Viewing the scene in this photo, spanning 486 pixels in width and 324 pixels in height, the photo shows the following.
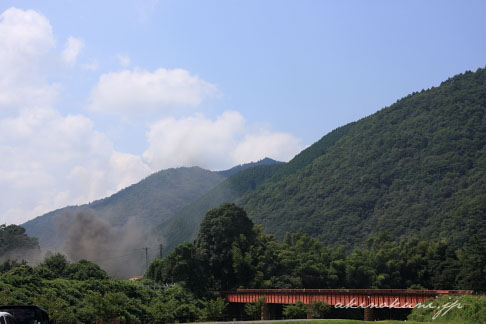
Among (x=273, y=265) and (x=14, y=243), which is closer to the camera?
(x=273, y=265)

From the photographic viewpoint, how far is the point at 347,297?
10175 cm

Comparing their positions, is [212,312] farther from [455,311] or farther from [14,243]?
[14,243]

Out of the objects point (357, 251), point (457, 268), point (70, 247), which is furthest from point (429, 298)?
point (70, 247)

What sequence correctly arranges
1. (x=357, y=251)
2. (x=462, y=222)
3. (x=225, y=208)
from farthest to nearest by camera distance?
1. (x=462, y=222)
2. (x=357, y=251)
3. (x=225, y=208)

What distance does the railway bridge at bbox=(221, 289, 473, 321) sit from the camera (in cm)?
9256

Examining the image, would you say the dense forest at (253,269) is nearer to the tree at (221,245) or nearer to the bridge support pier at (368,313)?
the tree at (221,245)

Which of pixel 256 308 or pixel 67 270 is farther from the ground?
pixel 67 270

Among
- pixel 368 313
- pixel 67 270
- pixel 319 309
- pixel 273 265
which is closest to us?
pixel 368 313

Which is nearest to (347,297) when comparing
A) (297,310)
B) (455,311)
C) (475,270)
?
(297,310)

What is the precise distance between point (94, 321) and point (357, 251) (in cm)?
8225

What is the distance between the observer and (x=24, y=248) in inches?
6924

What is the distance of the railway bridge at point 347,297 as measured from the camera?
304 ft

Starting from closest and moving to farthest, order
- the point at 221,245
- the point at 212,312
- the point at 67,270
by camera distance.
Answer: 1. the point at 212,312
2. the point at 67,270
3. the point at 221,245

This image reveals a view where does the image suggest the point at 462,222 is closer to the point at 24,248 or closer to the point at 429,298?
the point at 429,298
